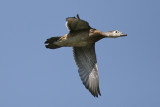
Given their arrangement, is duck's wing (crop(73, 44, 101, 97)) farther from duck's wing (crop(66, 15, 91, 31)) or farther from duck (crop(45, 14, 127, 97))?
duck's wing (crop(66, 15, 91, 31))

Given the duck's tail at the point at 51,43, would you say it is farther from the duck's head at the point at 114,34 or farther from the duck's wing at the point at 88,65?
the duck's head at the point at 114,34

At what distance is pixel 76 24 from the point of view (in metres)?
10.8

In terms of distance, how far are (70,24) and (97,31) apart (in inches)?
34.3

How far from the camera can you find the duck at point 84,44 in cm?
1094

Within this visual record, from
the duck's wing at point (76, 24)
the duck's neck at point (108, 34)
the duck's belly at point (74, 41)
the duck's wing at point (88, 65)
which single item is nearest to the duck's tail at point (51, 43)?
the duck's belly at point (74, 41)

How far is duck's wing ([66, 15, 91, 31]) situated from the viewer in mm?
10533

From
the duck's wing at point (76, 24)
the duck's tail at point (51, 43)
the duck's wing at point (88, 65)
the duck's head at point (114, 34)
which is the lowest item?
the duck's wing at point (88, 65)

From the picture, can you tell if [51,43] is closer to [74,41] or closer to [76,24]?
[74,41]

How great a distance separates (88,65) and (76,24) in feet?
6.18

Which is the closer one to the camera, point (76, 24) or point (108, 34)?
point (76, 24)

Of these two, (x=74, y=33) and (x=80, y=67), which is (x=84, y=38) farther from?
(x=80, y=67)

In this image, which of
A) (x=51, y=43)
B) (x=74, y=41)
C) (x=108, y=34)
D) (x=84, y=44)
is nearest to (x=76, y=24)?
(x=74, y=41)

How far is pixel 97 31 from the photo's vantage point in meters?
10.9

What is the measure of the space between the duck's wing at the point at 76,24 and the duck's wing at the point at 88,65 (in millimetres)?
1048
